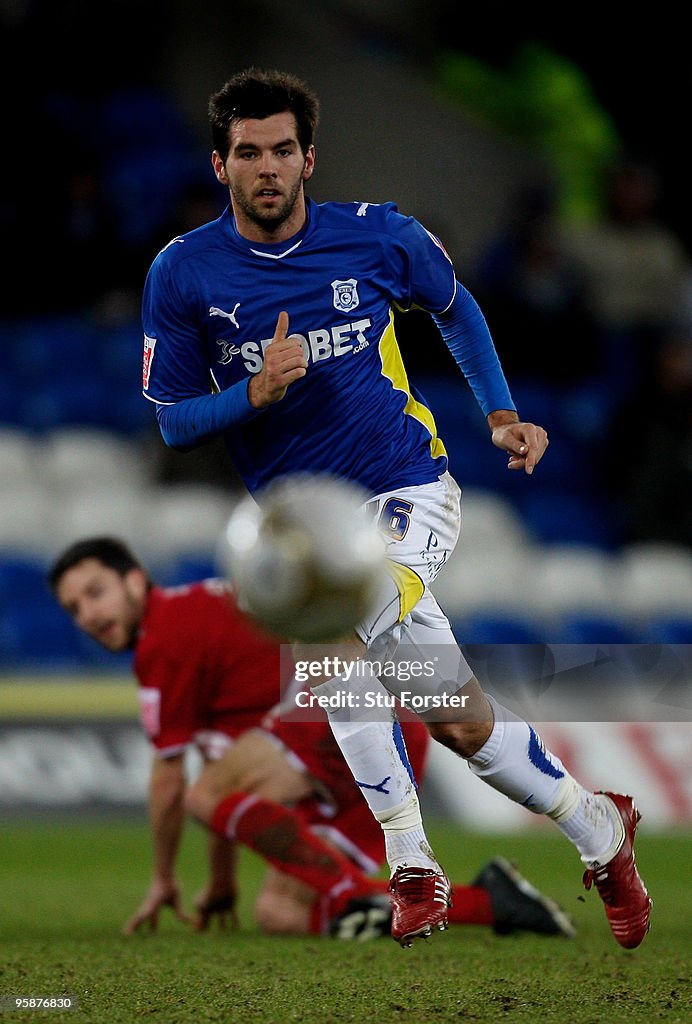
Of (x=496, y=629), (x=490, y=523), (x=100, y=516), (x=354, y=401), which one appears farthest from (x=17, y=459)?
(x=354, y=401)

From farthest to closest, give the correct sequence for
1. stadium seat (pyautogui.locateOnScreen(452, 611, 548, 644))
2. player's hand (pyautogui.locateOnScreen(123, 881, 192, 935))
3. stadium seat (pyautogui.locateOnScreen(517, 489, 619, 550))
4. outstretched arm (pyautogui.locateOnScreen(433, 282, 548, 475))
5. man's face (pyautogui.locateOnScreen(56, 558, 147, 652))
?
1. stadium seat (pyautogui.locateOnScreen(517, 489, 619, 550))
2. stadium seat (pyautogui.locateOnScreen(452, 611, 548, 644))
3. man's face (pyautogui.locateOnScreen(56, 558, 147, 652))
4. player's hand (pyautogui.locateOnScreen(123, 881, 192, 935))
5. outstretched arm (pyautogui.locateOnScreen(433, 282, 548, 475))

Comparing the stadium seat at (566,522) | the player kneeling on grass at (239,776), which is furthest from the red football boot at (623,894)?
the stadium seat at (566,522)

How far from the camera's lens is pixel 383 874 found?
7.71 m

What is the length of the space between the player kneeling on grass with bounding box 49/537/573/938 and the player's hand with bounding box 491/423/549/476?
1500mm

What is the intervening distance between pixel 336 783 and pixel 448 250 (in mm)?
6053

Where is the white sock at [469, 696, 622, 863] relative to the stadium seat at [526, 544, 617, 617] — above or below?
below

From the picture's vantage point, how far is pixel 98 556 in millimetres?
5828

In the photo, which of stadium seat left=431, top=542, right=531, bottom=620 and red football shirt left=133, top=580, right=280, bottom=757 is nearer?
red football shirt left=133, top=580, right=280, bottom=757

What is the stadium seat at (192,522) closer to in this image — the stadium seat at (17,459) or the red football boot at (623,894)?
the stadium seat at (17,459)

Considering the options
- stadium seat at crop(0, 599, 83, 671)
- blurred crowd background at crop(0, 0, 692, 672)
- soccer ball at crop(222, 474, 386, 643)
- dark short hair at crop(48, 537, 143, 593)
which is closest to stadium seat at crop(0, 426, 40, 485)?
blurred crowd background at crop(0, 0, 692, 672)

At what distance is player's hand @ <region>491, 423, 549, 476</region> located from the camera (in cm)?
416

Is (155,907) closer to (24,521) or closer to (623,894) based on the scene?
(623,894)

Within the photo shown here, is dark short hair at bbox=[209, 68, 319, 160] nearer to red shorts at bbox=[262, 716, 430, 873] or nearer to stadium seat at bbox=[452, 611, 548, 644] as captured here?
red shorts at bbox=[262, 716, 430, 873]

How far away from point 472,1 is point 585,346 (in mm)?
3431
